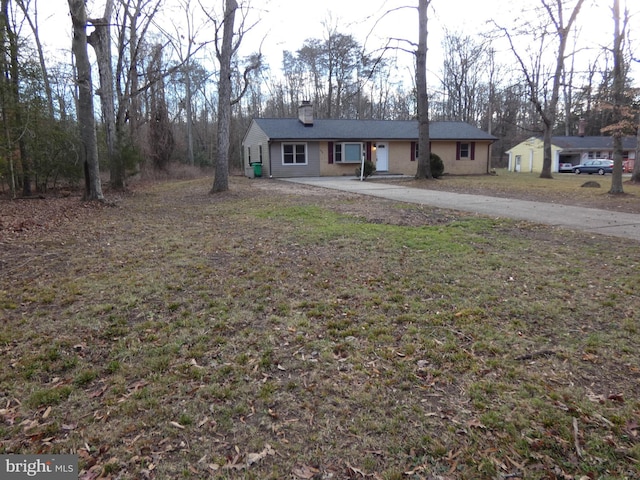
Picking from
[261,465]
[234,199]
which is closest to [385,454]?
[261,465]

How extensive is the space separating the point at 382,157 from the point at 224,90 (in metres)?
14.9

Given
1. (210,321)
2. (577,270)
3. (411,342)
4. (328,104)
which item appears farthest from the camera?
(328,104)

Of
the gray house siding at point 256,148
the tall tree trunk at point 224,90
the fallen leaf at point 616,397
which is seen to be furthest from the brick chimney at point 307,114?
the fallen leaf at point 616,397

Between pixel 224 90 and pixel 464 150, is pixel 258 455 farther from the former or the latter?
pixel 464 150

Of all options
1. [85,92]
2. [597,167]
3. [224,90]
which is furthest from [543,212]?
[597,167]

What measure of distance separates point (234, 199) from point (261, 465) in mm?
11333

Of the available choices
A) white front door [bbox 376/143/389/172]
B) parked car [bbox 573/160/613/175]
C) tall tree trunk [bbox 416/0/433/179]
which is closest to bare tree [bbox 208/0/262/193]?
tall tree trunk [bbox 416/0/433/179]

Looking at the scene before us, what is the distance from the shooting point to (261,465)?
2.11m

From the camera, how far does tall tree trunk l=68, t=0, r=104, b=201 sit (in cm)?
1079

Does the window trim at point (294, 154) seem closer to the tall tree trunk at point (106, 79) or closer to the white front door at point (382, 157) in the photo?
the white front door at point (382, 157)

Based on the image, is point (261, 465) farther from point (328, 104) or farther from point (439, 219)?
point (328, 104)

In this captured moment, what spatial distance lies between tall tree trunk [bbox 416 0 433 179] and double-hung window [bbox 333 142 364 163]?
7.15 metres

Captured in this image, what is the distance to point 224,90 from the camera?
1386 centimetres

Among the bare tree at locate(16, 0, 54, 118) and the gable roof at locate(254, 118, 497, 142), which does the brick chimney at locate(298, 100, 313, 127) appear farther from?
the bare tree at locate(16, 0, 54, 118)
